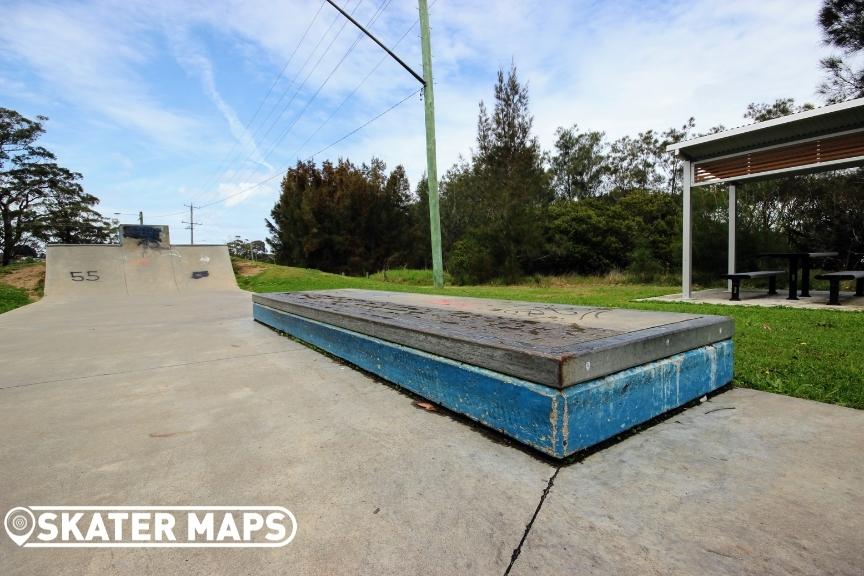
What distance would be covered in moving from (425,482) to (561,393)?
2.22 feet

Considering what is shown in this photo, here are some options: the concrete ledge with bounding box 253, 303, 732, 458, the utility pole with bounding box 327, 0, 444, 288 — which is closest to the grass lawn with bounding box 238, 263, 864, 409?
the concrete ledge with bounding box 253, 303, 732, 458

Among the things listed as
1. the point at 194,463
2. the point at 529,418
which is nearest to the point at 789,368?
the point at 529,418

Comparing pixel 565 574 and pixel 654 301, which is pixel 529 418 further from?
pixel 654 301

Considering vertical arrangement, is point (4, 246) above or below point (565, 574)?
above

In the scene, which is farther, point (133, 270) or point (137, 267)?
point (137, 267)

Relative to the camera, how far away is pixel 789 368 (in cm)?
336

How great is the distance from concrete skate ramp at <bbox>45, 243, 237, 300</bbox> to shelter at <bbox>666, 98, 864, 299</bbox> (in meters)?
13.7

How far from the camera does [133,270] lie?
16.3m

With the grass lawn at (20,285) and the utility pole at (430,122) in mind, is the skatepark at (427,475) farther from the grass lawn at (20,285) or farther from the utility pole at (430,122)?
the grass lawn at (20,285)

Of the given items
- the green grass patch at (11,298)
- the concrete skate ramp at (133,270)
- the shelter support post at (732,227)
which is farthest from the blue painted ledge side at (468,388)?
the concrete skate ramp at (133,270)

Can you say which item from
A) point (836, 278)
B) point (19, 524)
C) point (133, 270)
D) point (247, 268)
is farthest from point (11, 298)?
point (836, 278)

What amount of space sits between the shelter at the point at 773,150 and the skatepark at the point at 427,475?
6982 millimetres

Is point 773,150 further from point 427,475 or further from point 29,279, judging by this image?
point 29,279

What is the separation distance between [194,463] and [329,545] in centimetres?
98
